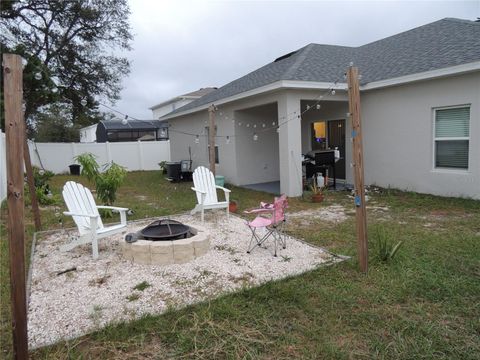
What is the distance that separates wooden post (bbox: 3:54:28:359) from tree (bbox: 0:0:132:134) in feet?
40.7

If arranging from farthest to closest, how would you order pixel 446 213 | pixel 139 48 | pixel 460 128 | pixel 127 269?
pixel 139 48 → pixel 460 128 → pixel 446 213 → pixel 127 269

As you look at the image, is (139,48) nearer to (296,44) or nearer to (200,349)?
(296,44)

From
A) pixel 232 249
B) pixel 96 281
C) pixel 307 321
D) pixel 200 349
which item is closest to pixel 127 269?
pixel 96 281

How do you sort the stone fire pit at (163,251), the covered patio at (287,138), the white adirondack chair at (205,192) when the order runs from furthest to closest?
the covered patio at (287,138)
the white adirondack chair at (205,192)
the stone fire pit at (163,251)

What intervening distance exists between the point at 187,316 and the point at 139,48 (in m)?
17.5

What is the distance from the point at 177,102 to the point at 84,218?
79.8 ft

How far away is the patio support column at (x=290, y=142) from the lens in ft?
26.4

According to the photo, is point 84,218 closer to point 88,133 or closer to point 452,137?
point 452,137

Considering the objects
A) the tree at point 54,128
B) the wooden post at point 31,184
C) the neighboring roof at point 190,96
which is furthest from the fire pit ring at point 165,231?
the tree at point 54,128

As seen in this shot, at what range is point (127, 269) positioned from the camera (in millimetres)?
3889

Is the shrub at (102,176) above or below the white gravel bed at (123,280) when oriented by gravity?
above

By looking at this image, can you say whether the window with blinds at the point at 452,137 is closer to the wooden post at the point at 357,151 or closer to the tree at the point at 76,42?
the wooden post at the point at 357,151

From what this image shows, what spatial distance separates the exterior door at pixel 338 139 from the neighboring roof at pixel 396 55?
4.71 ft

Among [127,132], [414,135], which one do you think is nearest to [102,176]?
[414,135]
